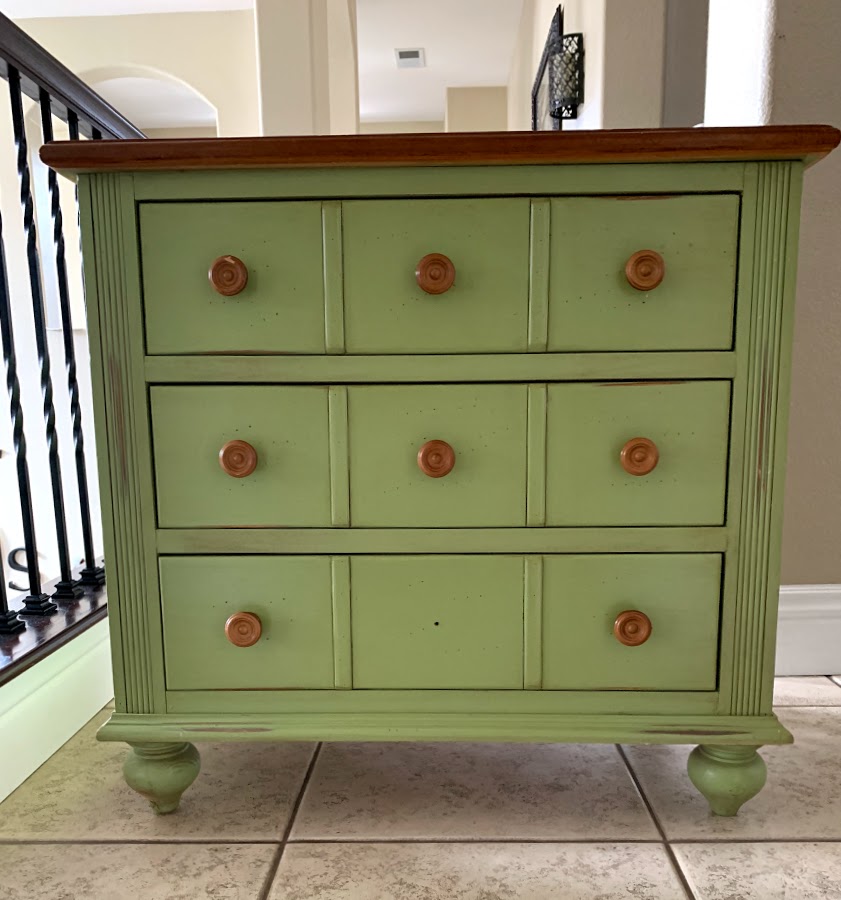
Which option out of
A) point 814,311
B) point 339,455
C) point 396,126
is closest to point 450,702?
point 339,455

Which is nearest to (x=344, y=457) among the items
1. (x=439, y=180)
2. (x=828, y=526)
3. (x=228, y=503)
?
(x=228, y=503)

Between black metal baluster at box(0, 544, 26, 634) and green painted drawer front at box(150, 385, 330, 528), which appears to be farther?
black metal baluster at box(0, 544, 26, 634)

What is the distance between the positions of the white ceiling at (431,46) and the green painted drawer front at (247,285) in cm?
441

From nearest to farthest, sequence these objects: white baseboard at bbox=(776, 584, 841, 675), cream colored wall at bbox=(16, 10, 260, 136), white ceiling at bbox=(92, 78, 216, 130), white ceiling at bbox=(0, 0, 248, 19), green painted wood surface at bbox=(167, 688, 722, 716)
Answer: green painted wood surface at bbox=(167, 688, 722, 716) < white baseboard at bbox=(776, 584, 841, 675) < white ceiling at bbox=(0, 0, 248, 19) < cream colored wall at bbox=(16, 10, 260, 136) < white ceiling at bbox=(92, 78, 216, 130)

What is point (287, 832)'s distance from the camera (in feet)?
3.18

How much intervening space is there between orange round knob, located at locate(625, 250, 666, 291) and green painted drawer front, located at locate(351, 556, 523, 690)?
373 millimetres

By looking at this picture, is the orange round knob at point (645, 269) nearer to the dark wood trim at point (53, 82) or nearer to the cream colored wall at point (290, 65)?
the dark wood trim at point (53, 82)

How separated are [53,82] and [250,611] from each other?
3.32 feet

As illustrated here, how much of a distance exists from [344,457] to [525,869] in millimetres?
555

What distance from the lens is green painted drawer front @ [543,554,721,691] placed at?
36.5 inches

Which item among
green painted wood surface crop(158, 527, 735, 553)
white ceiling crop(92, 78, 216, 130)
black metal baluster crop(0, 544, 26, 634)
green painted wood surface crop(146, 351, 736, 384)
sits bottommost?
black metal baluster crop(0, 544, 26, 634)

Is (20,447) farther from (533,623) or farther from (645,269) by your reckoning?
(645,269)

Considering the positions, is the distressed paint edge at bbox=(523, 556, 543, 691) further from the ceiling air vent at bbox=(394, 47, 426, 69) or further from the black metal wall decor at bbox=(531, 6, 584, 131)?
the ceiling air vent at bbox=(394, 47, 426, 69)

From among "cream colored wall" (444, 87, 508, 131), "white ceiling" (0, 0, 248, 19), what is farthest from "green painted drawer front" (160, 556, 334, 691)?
"cream colored wall" (444, 87, 508, 131)
